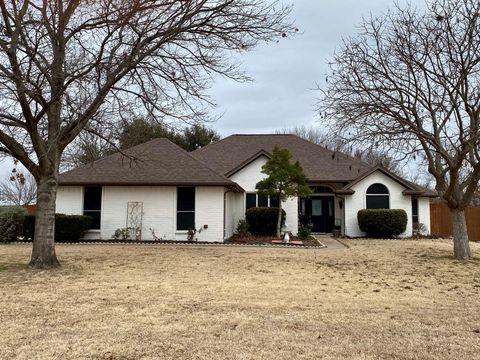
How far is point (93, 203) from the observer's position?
2084 cm

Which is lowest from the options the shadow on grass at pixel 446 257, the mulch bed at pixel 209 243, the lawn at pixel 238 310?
the lawn at pixel 238 310

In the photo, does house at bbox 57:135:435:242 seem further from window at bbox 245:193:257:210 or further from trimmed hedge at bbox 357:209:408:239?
trimmed hedge at bbox 357:209:408:239

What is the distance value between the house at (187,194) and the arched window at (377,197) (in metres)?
0.05

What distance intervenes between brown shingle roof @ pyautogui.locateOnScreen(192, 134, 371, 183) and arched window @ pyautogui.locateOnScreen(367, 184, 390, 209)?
47.4 inches

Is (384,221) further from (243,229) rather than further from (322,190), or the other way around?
(243,229)

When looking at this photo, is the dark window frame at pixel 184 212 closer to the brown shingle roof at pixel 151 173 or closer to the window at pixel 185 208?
the window at pixel 185 208

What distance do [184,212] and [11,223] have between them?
691cm

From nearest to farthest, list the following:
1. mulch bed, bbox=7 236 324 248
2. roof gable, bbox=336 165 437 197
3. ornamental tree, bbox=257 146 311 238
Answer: mulch bed, bbox=7 236 324 248
ornamental tree, bbox=257 146 311 238
roof gable, bbox=336 165 437 197

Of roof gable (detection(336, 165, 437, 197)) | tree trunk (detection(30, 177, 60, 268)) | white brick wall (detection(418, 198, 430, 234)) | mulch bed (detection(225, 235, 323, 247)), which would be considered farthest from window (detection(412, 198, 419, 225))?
tree trunk (detection(30, 177, 60, 268))

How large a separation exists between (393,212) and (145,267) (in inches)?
607

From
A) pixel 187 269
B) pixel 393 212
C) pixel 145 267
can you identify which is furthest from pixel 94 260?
pixel 393 212

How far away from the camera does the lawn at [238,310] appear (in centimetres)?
502

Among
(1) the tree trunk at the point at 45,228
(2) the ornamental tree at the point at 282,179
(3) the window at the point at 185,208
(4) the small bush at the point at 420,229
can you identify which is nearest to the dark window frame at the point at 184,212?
(3) the window at the point at 185,208

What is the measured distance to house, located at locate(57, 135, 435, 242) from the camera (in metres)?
20.2
